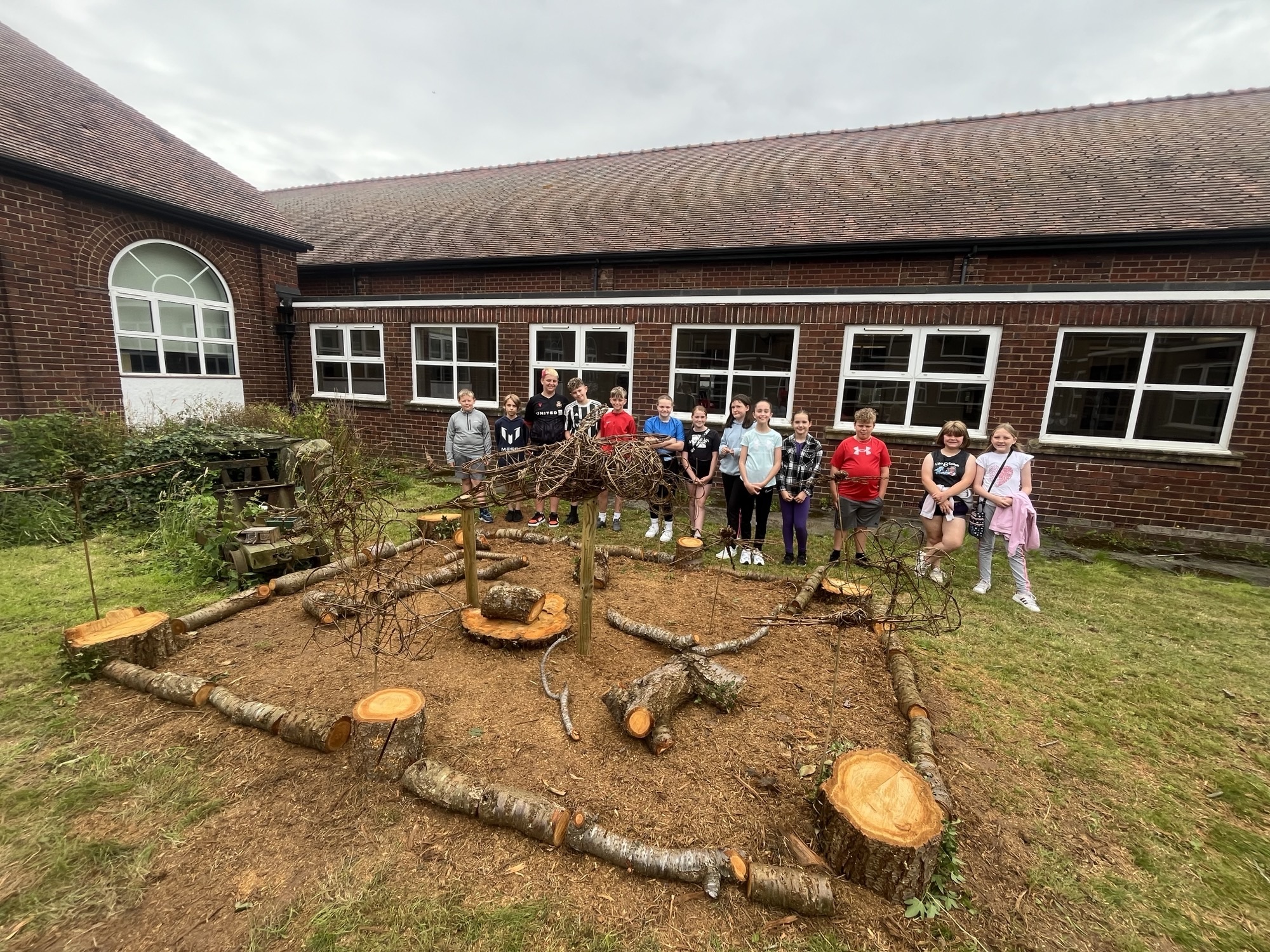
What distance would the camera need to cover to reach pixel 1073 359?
7527 mm

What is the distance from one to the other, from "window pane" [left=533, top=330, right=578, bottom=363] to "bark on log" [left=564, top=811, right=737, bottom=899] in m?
8.60

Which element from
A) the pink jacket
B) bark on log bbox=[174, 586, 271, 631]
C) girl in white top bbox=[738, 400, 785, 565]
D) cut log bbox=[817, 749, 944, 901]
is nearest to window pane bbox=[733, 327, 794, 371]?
girl in white top bbox=[738, 400, 785, 565]

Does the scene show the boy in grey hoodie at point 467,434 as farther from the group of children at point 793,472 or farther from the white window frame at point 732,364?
the white window frame at point 732,364

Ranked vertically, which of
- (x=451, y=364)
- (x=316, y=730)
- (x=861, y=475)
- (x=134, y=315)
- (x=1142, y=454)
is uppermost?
(x=134, y=315)

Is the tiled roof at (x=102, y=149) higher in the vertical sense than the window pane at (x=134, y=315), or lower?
higher

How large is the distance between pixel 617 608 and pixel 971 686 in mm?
2790

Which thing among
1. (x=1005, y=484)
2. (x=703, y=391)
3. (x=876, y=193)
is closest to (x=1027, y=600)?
(x=1005, y=484)

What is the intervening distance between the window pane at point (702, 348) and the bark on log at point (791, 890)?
797 cm

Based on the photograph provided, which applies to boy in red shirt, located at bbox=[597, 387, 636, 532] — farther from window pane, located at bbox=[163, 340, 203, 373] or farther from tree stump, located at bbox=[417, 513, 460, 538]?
window pane, located at bbox=[163, 340, 203, 373]

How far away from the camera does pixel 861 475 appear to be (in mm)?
5449

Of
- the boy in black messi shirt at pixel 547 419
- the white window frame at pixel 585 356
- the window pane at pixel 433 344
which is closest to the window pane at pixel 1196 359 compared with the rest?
the white window frame at pixel 585 356

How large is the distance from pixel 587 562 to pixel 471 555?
126cm

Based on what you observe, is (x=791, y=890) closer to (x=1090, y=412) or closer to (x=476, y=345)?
(x=1090, y=412)

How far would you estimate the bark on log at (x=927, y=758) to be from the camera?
7.93 ft
